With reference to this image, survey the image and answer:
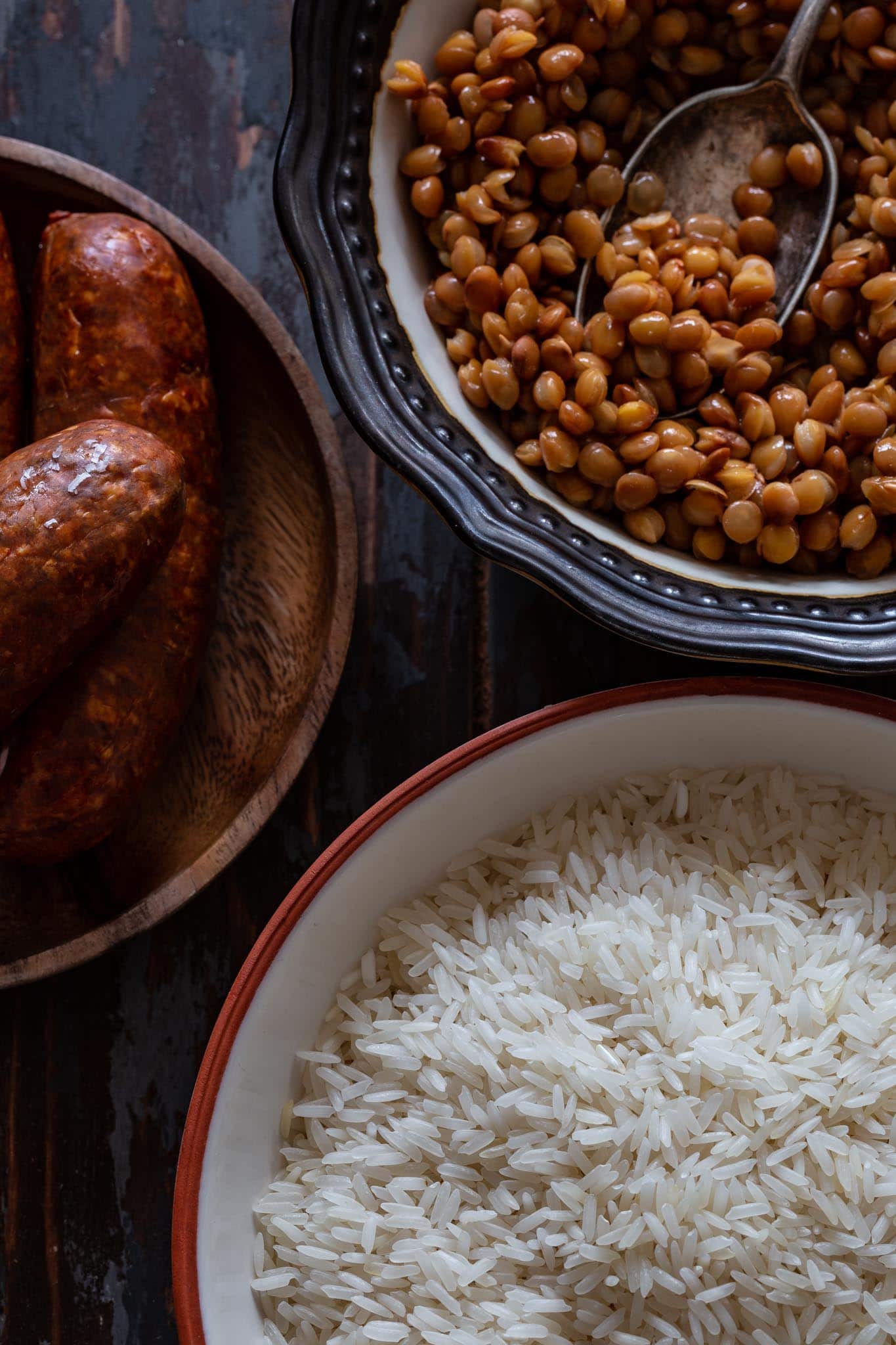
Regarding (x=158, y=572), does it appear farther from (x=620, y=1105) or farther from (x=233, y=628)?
(x=620, y=1105)

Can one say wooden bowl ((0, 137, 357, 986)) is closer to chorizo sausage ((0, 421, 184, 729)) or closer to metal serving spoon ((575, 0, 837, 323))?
chorizo sausage ((0, 421, 184, 729))

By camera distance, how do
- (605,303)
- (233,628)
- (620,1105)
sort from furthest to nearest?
(233,628), (605,303), (620,1105)

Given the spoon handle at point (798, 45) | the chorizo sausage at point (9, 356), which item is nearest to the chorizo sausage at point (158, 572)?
the chorizo sausage at point (9, 356)

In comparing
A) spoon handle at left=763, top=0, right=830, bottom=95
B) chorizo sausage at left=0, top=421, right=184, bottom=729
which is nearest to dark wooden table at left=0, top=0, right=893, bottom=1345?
chorizo sausage at left=0, top=421, right=184, bottom=729

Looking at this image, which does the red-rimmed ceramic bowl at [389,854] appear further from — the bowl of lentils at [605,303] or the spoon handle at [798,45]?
the spoon handle at [798,45]

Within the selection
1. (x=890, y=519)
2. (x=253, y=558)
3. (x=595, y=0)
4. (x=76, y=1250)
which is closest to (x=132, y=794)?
(x=253, y=558)

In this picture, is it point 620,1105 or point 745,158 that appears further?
point 745,158

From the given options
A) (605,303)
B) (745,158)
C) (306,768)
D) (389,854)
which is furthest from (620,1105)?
(745,158)
